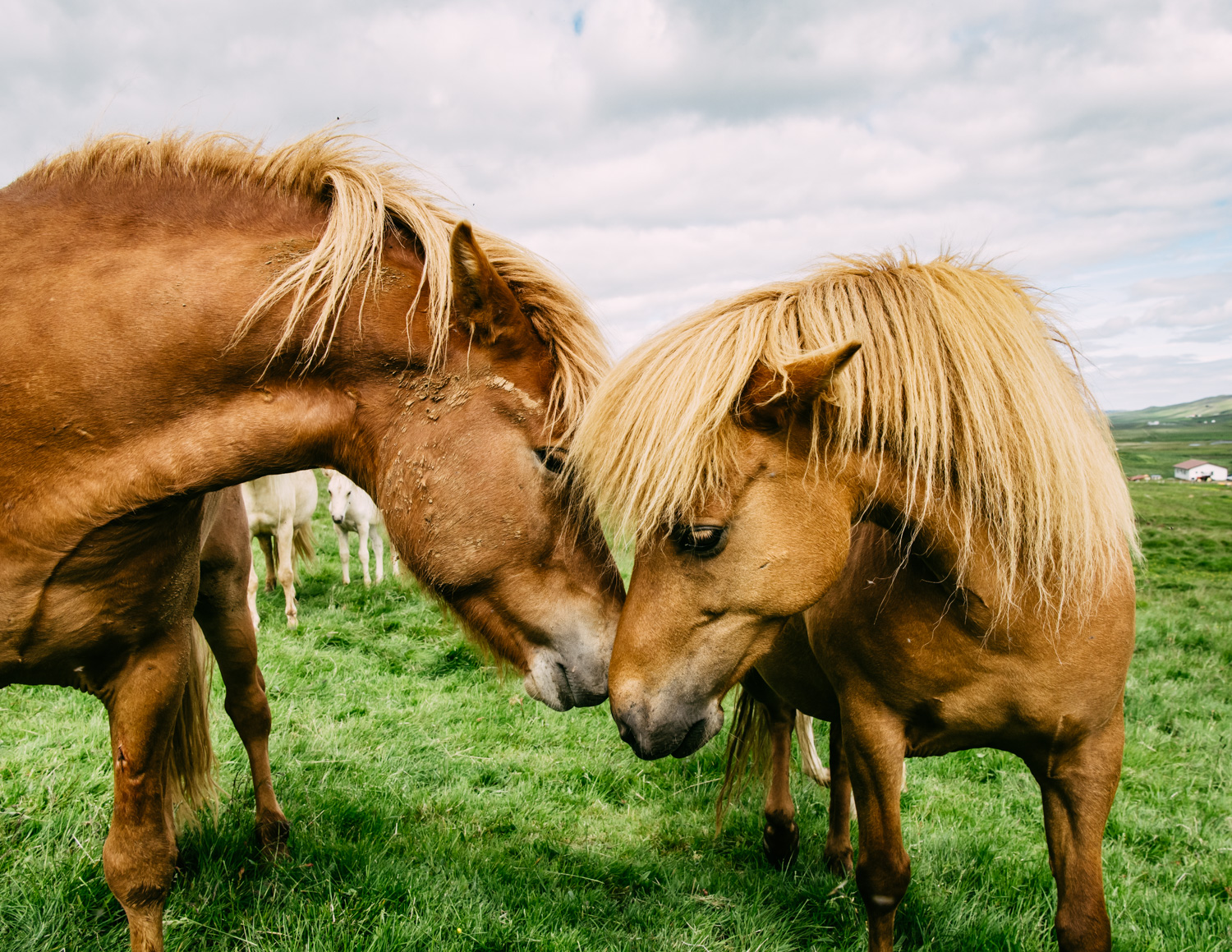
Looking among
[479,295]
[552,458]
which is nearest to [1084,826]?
[552,458]

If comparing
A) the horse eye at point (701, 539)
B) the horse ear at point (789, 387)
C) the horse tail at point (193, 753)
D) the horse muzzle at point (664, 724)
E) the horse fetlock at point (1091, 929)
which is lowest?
the horse fetlock at point (1091, 929)

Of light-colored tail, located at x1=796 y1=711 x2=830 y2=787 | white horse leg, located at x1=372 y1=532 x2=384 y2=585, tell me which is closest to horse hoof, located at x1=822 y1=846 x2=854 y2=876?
light-colored tail, located at x1=796 y1=711 x2=830 y2=787

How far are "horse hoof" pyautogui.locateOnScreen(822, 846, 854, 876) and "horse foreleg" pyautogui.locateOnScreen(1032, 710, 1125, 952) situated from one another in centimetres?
131

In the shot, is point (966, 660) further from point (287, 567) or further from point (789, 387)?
point (287, 567)

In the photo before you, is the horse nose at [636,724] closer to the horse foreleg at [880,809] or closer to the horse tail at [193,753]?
the horse foreleg at [880,809]

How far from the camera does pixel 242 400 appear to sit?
6.84ft

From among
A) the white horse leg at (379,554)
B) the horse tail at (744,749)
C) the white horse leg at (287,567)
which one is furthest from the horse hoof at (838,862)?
the white horse leg at (379,554)

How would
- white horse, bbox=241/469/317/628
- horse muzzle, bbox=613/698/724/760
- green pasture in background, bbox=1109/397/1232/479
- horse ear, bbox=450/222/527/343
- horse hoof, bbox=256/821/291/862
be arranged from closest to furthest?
horse ear, bbox=450/222/527/343 < horse muzzle, bbox=613/698/724/760 < horse hoof, bbox=256/821/291/862 < white horse, bbox=241/469/317/628 < green pasture in background, bbox=1109/397/1232/479

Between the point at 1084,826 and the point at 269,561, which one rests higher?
the point at 1084,826

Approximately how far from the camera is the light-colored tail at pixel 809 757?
479 cm

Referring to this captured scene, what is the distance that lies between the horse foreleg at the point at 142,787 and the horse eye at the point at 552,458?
1375 millimetres

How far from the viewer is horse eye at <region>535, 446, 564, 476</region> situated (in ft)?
7.36

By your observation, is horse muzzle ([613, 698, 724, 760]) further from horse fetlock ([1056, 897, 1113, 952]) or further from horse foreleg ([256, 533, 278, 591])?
horse foreleg ([256, 533, 278, 591])

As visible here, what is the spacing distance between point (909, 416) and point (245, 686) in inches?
125
